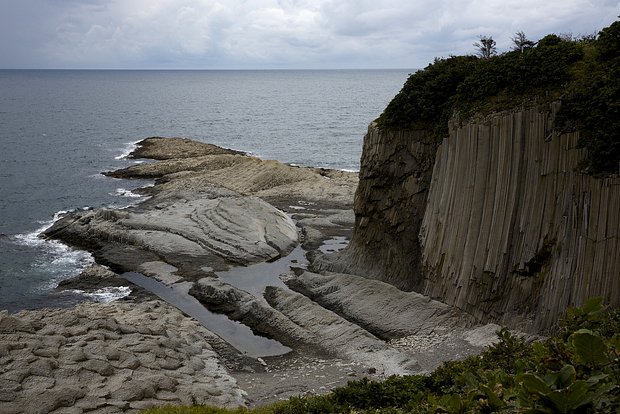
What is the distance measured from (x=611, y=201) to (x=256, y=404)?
14733mm

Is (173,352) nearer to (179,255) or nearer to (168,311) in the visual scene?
(168,311)

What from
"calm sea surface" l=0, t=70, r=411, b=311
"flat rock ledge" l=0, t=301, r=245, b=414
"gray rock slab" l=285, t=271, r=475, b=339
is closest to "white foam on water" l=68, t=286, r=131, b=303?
"calm sea surface" l=0, t=70, r=411, b=311

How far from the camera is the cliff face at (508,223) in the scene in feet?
74.9

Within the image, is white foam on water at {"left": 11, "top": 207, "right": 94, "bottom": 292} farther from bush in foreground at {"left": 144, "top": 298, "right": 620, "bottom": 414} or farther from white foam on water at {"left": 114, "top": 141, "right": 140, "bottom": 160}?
white foam on water at {"left": 114, "top": 141, "right": 140, "bottom": 160}

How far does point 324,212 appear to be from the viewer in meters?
51.3

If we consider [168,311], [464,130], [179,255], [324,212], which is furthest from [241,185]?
[464,130]

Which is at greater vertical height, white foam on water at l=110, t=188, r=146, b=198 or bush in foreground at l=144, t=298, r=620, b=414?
bush in foreground at l=144, t=298, r=620, b=414

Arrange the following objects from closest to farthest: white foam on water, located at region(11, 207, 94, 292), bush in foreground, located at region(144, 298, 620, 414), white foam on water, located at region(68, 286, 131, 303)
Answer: bush in foreground, located at region(144, 298, 620, 414), white foam on water, located at region(68, 286, 131, 303), white foam on water, located at region(11, 207, 94, 292)

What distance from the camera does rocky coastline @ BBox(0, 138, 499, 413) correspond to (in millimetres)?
21531

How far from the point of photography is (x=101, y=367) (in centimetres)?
2195

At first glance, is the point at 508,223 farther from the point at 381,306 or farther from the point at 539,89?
the point at 381,306

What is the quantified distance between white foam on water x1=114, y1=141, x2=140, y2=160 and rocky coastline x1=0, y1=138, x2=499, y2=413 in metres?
34.6

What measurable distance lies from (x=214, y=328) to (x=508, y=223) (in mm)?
14602

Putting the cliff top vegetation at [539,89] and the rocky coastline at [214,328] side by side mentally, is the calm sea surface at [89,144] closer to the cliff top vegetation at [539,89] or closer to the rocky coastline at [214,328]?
the rocky coastline at [214,328]
